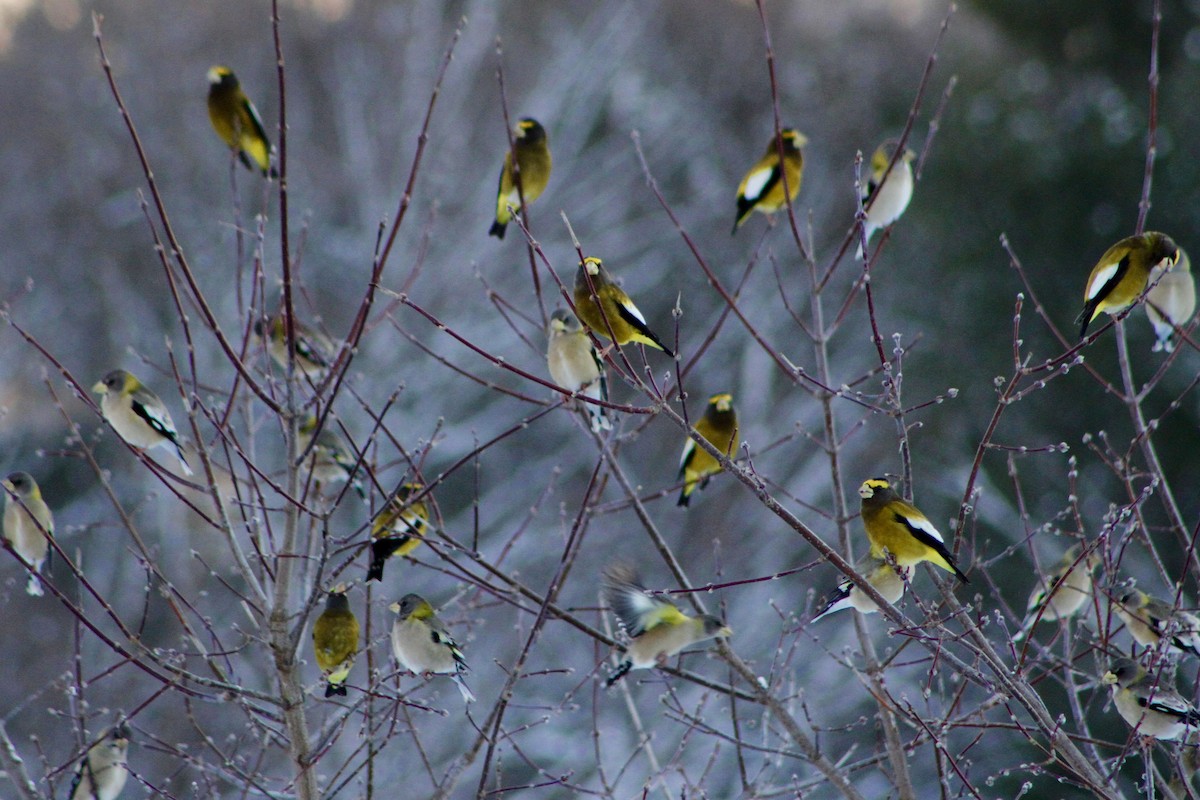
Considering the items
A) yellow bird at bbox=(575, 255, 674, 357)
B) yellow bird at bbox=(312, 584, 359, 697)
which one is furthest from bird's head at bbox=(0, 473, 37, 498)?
yellow bird at bbox=(575, 255, 674, 357)

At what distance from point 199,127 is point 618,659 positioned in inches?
542

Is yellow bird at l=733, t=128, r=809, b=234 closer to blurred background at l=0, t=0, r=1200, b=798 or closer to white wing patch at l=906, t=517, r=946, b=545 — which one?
white wing patch at l=906, t=517, r=946, b=545

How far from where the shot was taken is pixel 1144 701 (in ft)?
11.7

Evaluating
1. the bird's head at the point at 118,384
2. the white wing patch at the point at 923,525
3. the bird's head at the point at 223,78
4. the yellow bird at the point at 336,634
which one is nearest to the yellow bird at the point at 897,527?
the white wing patch at the point at 923,525

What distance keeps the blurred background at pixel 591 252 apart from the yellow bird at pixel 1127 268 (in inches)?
257

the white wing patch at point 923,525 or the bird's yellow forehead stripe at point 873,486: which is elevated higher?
the bird's yellow forehead stripe at point 873,486

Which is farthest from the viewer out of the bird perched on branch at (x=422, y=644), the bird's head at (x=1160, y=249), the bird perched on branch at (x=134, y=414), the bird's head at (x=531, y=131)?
the bird's head at (x=531, y=131)

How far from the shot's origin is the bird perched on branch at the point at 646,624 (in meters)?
3.27

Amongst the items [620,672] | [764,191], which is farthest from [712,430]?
[620,672]

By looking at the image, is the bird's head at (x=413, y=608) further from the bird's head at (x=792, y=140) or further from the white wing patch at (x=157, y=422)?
the bird's head at (x=792, y=140)

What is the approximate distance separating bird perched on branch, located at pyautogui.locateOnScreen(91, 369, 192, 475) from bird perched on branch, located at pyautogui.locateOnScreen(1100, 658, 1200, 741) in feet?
10.4

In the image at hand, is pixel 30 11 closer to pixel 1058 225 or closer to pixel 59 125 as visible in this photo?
pixel 59 125

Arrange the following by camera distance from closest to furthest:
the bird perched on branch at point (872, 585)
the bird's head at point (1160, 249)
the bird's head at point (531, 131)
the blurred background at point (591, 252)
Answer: the bird perched on branch at point (872, 585), the bird's head at point (1160, 249), the bird's head at point (531, 131), the blurred background at point (591, 252)

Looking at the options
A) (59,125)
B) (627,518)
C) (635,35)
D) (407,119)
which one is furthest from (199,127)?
(627,518)
